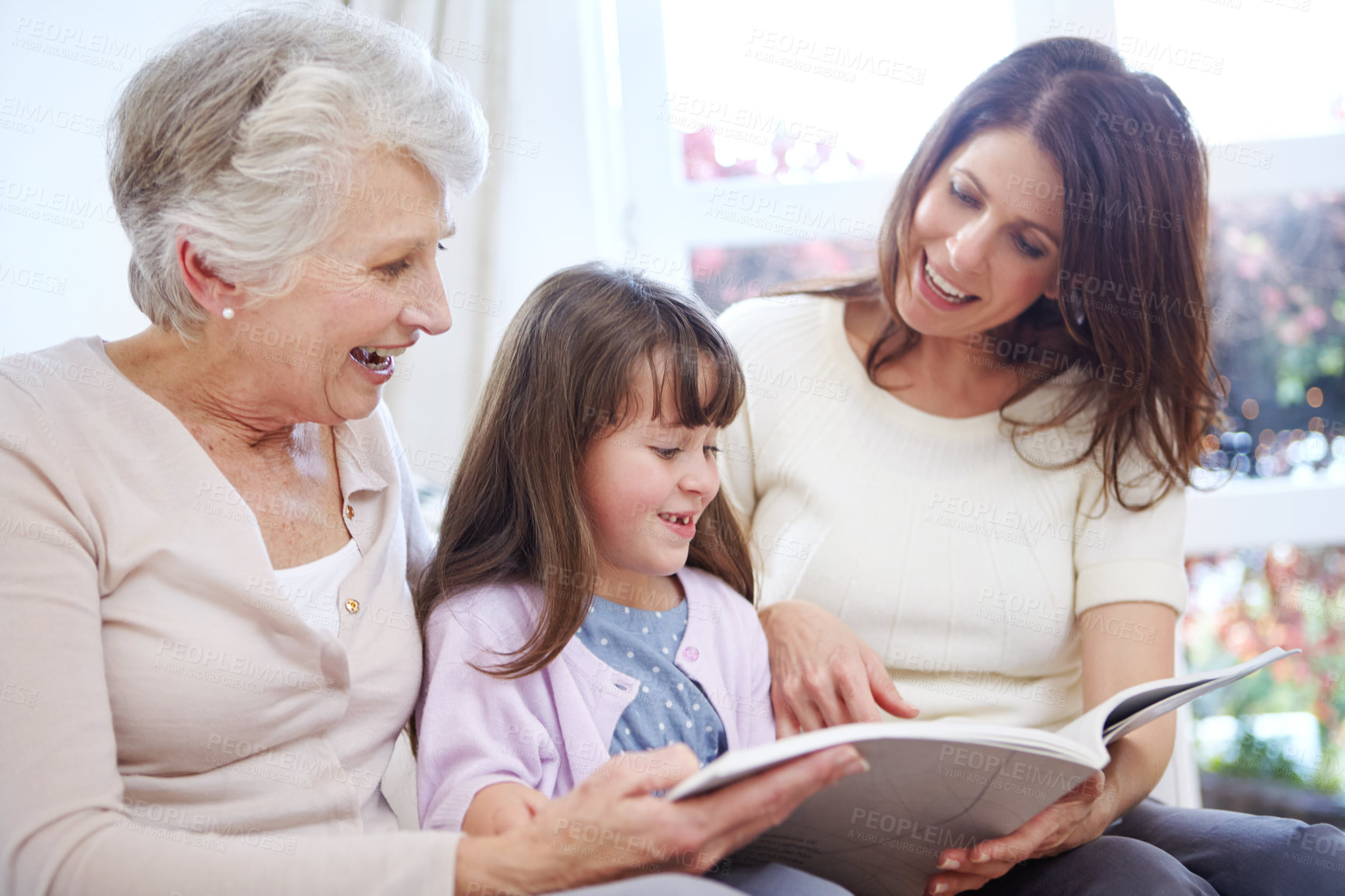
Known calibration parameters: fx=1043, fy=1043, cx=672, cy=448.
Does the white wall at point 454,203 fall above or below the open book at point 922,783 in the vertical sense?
above

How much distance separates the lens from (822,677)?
50.9 inches

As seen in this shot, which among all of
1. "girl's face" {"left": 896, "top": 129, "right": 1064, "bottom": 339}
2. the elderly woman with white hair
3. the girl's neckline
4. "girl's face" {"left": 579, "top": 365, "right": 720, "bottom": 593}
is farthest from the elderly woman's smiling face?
"girl's face" {"left": 896, "top": 129, "right": 1064, "bottom": 339}

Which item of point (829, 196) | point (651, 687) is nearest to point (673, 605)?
point (651, 687)

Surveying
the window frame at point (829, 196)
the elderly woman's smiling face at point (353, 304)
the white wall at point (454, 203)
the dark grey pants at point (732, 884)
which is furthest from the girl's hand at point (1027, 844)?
the white wall at point (454, 203)

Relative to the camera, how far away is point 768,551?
1.66m

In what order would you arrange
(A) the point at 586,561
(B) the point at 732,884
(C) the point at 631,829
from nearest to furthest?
1. (C) the point at 631,829
2. (B) the point at 732,884
3. (A) the point at 586,561

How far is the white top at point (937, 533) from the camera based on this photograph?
1545 mm

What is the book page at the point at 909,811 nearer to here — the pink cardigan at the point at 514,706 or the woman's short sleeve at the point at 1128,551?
the pink cardigan at the point at 514,706

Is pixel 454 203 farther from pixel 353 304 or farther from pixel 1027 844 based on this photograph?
pixel 1027 844

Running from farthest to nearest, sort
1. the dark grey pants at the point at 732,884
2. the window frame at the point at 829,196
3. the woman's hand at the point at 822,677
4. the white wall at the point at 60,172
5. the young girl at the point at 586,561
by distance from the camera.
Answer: the window frame at the point at 829,196 < the white wall at the point at 60,172 < the woman's hand at the point at 822,677 < the young girl at the point at 586,561 < the dark grey pants at the point at 732,884

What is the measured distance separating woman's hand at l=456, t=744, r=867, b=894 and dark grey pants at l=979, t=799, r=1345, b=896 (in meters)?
0.48

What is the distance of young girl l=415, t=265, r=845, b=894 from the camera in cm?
117

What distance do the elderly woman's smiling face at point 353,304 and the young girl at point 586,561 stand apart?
0.20m

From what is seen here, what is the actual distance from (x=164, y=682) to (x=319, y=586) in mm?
206
